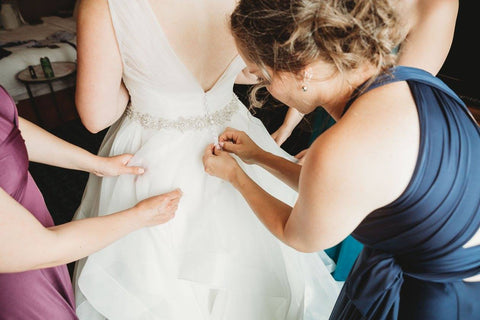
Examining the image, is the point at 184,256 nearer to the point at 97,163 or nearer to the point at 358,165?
the point at 97,163

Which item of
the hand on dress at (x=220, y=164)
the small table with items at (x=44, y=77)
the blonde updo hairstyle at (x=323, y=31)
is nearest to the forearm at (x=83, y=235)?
the hand on dress at (x=220, y=164)

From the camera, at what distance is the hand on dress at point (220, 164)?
92 cm

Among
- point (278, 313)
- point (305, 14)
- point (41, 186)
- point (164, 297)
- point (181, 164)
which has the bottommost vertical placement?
point (41, 186)

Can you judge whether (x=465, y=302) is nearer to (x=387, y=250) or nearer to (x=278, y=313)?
(x=387, y=250)

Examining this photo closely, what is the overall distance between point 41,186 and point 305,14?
2.49 meters

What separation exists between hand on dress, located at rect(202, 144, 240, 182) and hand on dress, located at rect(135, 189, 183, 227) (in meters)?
0.12

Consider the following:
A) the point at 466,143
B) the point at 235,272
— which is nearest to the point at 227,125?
the point at 235,272

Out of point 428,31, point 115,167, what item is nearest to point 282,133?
point 428,31

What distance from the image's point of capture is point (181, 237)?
39.4 inches

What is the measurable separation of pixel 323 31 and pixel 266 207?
0.43 m

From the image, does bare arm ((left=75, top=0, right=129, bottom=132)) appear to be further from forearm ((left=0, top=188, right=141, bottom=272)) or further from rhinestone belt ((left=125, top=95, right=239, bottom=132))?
forearm ((left=0, top=188, right=141, bottom=272))

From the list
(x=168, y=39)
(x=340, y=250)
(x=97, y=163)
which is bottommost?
(x=340, y=250)

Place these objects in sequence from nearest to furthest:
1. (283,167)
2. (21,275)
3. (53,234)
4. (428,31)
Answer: (53,234)
(21,275)
(283,167)
(428,31)

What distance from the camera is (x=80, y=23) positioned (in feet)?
2.56
